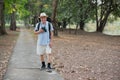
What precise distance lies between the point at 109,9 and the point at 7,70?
34.6 meters

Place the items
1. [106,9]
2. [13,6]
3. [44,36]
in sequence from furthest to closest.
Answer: [106,9] < [13,6] < [44,36]

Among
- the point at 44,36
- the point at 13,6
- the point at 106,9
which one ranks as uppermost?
the point at 13,6

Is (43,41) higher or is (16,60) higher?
(43,41)

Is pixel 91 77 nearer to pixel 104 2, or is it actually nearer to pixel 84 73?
pixel 84 73

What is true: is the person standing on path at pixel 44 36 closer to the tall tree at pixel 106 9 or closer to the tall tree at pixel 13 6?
the tall tree at pixel 13 6

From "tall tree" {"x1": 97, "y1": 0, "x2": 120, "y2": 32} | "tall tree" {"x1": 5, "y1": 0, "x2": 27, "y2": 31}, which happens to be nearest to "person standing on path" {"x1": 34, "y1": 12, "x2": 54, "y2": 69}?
"tall tree" {"x1": 5, "y1": 0, "x2": 27, "y2": 31}

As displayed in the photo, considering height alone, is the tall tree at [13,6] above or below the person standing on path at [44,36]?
above

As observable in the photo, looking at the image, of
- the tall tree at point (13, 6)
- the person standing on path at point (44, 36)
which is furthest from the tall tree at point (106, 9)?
the person standing on path at point (44, 36)

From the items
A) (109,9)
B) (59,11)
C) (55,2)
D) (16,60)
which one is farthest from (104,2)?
(16,60)

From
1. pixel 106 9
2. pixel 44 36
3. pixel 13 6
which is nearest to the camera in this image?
pixel 44 36

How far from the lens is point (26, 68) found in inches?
411

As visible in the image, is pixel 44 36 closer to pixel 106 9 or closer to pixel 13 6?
pixel 13 6

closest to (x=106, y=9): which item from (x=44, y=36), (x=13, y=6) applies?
(x=13, y=6)

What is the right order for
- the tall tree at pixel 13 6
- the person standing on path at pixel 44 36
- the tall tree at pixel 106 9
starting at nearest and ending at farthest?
the person standing on path at pixel 44 36
the tall tree at pixel 13 6
the tall tree at pixel 106 9
